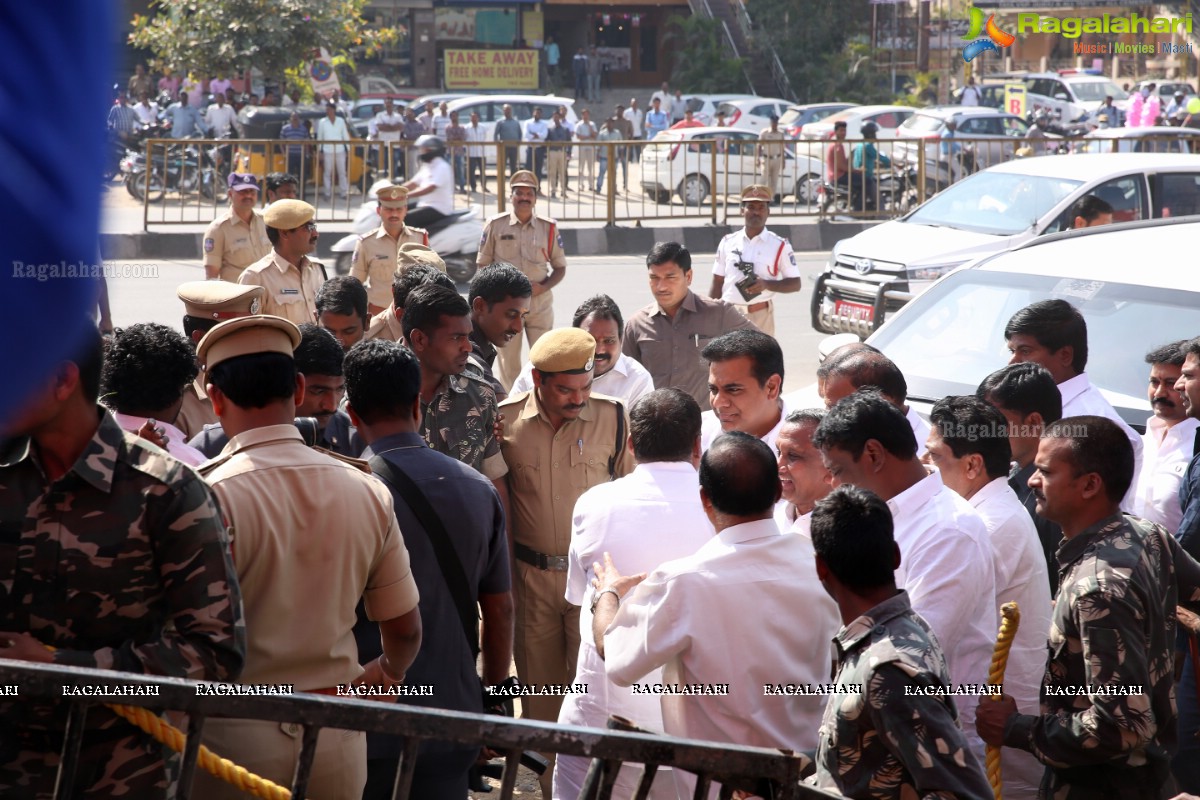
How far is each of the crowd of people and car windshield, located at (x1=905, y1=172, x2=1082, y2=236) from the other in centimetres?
786

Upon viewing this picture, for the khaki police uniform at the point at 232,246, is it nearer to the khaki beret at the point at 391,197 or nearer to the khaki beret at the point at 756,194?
the khaki beret at the point at 391,197

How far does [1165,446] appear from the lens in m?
4.71

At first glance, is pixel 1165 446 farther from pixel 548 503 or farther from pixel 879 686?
pixel 879 686

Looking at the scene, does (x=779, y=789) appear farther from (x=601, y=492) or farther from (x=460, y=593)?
(x=601, y=492)

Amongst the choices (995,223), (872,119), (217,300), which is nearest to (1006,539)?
(217,300)

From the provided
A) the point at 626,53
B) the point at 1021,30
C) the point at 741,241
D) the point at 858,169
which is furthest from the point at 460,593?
the point at 1021,30

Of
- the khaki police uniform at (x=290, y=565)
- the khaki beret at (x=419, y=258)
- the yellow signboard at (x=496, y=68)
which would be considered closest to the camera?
the khaki police uniform at (x=290, y=565)

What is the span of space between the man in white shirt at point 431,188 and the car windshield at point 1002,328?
7351 mm

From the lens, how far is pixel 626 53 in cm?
4194

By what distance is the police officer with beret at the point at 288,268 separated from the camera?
6906mm

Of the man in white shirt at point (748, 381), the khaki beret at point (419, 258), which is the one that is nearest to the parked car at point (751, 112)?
the khaki beret at point (419, 258)

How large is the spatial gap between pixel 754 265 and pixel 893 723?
6862 millimetres

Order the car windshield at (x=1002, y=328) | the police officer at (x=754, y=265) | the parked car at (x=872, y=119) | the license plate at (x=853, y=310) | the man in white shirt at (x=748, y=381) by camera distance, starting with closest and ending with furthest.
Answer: the man in white shirt at (x=748, y=381), the car windshield at (x=1002, y=328), the police officer at (x=754, y=265), the license plate at (x=853, y=310), the parked car at (x=872, y=119)

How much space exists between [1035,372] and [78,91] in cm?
407
